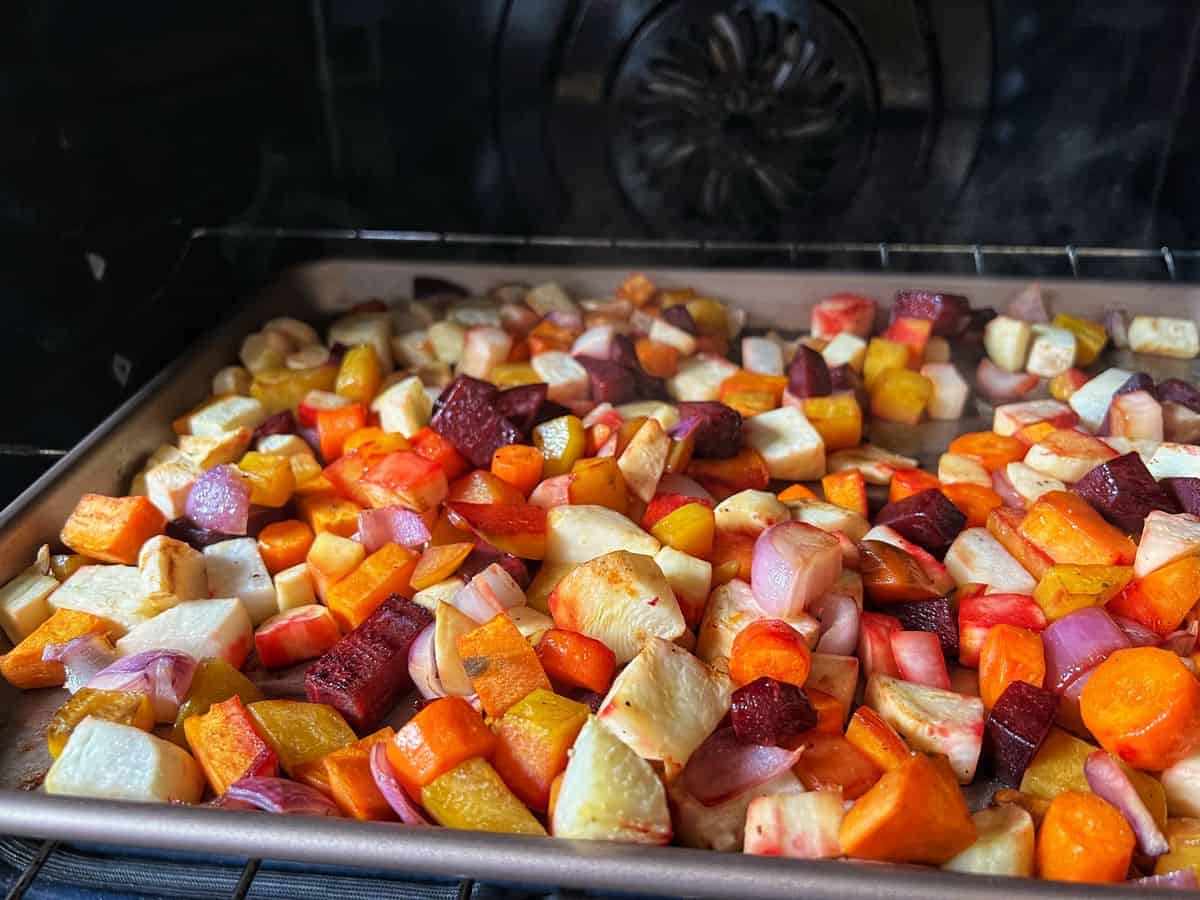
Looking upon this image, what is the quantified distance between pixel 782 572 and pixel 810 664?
119 millimetres

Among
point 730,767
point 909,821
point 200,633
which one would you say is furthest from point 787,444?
point 200,633

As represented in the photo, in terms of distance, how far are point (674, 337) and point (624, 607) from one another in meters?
0.88

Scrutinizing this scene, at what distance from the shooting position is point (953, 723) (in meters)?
1.18

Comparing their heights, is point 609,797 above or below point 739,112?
below

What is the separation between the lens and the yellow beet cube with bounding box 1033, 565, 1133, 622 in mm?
1333

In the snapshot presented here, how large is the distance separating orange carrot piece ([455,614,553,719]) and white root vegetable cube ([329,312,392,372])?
3.06 feet

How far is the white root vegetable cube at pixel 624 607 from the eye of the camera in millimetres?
1275

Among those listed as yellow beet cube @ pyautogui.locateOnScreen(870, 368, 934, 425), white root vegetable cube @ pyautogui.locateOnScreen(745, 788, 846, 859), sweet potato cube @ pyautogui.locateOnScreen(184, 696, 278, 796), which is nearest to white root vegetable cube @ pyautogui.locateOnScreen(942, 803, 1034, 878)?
white root vegetable cube @ pyautogui.locateOnScreen(745, 788, 846, 859)

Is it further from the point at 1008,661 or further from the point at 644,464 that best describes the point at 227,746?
the point at 1008,661

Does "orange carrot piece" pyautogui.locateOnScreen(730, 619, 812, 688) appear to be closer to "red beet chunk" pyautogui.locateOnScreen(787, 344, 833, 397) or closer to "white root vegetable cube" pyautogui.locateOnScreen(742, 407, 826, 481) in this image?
"white root vegetable cube" pyautogui.locateOnScreen(742, 407, 826, 481)

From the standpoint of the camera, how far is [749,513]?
1483 millimetres

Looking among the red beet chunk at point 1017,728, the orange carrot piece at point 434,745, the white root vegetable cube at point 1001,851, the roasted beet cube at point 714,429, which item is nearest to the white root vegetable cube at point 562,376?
the roasted beet cube at point 714,429

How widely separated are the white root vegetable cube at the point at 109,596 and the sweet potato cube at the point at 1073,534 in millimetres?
1177

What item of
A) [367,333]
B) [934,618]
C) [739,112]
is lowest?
[934,618]
